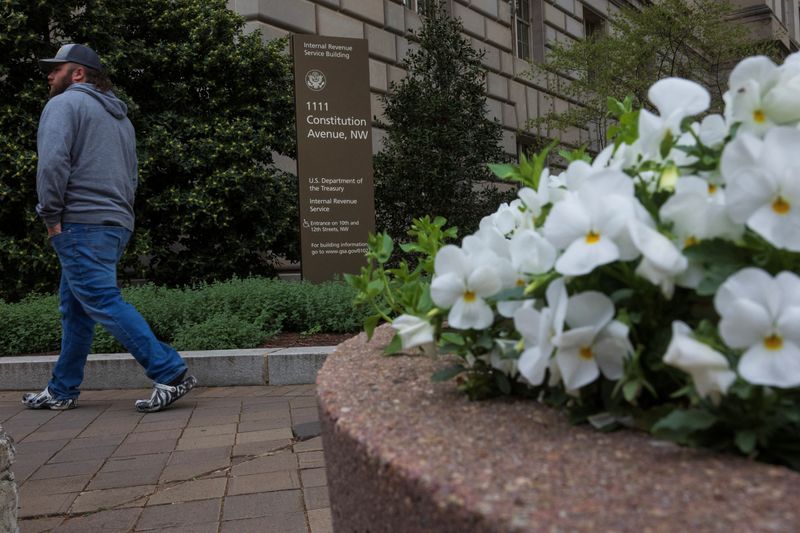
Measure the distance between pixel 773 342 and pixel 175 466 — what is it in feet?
10.4

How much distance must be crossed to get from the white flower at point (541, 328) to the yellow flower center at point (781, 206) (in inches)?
11.4

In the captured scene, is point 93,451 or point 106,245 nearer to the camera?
point 93,451

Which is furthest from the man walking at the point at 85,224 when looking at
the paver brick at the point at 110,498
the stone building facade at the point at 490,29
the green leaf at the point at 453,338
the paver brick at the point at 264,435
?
the stone building facade at the point at 490,29

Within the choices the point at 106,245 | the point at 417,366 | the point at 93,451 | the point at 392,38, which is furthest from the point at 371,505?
the point at 392,38

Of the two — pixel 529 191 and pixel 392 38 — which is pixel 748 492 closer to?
pixel 529 191

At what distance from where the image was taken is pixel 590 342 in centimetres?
108

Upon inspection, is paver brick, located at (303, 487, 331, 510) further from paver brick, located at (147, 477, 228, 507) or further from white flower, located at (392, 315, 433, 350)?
white flower, located at (392, 315, 433, 350)

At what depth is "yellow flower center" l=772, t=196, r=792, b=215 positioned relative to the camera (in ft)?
3.22

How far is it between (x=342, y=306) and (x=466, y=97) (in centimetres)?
722

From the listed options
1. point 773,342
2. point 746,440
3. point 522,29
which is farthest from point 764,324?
point 522,29

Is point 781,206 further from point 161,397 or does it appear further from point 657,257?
point 161,397

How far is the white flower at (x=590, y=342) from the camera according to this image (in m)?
1.06

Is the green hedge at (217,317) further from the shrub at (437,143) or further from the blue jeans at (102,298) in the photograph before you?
the shrub at (437,143)

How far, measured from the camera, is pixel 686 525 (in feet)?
2.54
